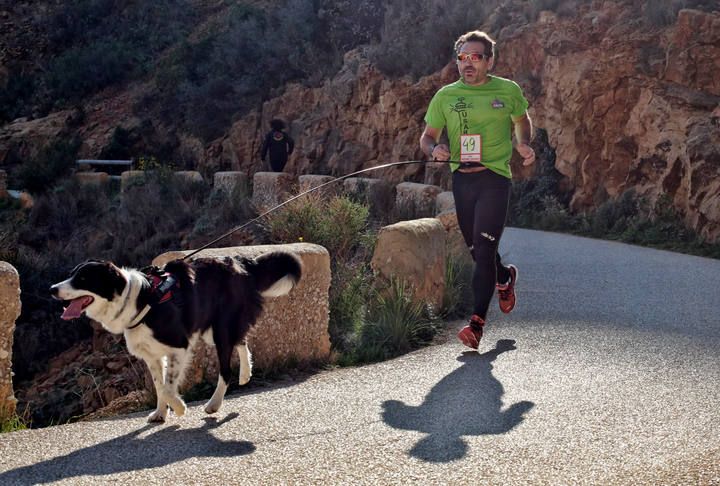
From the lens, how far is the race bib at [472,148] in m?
6.80

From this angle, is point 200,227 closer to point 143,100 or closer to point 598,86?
point 598,86

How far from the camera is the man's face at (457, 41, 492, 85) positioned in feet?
22.3

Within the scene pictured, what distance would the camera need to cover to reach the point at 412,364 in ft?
21.9

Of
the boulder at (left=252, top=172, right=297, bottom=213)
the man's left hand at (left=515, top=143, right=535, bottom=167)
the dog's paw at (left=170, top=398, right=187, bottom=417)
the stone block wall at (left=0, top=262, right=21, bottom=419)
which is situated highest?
the man's left hand at (left=515, top=143, right=535, bottom=167)

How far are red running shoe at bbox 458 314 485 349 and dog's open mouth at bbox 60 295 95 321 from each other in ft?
9.43

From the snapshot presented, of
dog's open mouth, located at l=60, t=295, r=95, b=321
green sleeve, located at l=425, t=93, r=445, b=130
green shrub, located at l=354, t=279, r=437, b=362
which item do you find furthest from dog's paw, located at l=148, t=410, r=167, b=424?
green sleeve, located at l=425, t=93, r=445, b=130

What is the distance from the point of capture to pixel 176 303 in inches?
201

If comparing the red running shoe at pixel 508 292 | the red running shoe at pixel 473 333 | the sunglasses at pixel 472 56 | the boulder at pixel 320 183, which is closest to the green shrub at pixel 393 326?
the red running shoe at pixel 508 292

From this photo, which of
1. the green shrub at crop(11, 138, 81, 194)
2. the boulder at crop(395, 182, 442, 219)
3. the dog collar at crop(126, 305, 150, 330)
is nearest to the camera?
the dog collar at crop(126, 305, 150, 330)

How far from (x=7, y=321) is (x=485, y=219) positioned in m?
3.31

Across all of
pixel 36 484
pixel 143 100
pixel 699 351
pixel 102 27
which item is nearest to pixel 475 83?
pixel 699 351

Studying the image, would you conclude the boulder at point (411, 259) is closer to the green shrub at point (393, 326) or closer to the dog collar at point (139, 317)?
the green shrub at point (393, 326)

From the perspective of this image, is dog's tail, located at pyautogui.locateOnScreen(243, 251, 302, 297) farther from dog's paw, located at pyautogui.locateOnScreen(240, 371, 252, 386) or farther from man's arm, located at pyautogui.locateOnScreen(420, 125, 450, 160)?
man's arm, located at pyautogui.locateOnScreen(420, 125, 450, 160)

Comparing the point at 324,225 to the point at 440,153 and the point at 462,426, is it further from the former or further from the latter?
the point at 462,426
